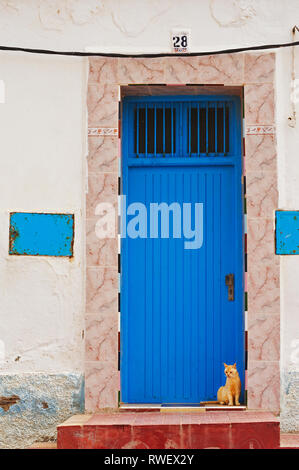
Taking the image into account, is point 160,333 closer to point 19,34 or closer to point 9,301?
point 9,301

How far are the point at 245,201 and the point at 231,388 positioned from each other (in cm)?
160

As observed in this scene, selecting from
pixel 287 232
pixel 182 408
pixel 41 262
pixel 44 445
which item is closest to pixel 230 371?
pixel 182 408

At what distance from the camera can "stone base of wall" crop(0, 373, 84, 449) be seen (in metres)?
6.01

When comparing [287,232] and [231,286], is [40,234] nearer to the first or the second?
[231,286]

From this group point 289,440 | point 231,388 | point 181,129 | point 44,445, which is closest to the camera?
point 289,440

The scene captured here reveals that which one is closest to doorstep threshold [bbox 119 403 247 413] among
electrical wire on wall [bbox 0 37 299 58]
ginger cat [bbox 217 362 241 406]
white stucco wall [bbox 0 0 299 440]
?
ginger cat [bbox 217 362 241 406]

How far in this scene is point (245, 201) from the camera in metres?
6.15

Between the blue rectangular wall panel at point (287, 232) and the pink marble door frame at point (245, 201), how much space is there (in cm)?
7

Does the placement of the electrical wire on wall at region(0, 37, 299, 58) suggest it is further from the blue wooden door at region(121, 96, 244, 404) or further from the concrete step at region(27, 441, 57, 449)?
the concrete step at region(27, 441, 57, 449)

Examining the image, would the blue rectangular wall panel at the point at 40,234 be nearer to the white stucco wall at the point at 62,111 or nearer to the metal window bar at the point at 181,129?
the white stucco wall at the point at 62,111

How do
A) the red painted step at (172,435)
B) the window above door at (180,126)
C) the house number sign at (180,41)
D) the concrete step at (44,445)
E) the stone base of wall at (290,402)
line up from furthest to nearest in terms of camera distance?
the window above door at (180,126), the house number sign at (180,41), the stone base of wall at (290,402), the concrete step at (44,445), the red painted step at (172,435)

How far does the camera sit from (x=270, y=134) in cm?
611

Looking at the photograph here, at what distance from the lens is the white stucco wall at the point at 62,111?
240 inches

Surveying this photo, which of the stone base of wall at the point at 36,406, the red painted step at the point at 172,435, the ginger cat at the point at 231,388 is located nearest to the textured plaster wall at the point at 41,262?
the stone base of wall at the point at 36,406
